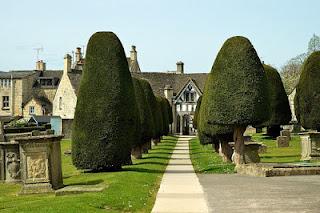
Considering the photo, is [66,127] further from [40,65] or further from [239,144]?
[40,65]

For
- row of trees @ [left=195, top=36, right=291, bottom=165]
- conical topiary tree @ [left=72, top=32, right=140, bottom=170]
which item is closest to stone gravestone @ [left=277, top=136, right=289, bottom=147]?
row of trees @ [left=195, top=36, right=291, bottom=165]

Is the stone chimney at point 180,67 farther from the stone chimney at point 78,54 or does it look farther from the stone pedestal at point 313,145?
the stone pedestal at point 313,145

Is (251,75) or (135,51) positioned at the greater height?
(135,51)

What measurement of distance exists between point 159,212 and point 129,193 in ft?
10.00

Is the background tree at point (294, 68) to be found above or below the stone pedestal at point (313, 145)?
above

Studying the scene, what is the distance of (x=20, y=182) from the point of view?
19.7 m

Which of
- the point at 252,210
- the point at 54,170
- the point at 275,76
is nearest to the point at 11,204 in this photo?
the point at 54,170

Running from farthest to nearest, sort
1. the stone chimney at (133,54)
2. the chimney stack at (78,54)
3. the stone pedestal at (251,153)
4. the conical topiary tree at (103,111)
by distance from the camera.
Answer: the stone chimney at (133,54)
the chimney stack at (78,54)
the stone pedestal at (251,153)
the conical topiary tree at (103,111)

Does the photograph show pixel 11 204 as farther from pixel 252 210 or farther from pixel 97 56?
pixel 97 56

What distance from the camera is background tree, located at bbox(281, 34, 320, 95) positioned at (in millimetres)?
90938

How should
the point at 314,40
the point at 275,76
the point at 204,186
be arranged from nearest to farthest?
the point at 204,186
the point at 275,76
the point at 314,40

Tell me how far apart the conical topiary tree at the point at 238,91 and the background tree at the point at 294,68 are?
64193 mm

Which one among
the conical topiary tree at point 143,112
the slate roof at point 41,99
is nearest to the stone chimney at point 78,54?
the slate roof at point 41,99

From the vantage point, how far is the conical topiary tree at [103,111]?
71.4 ft
